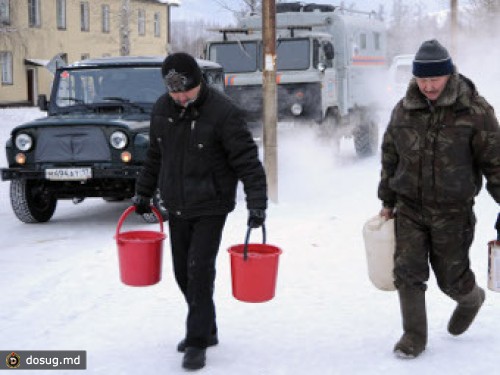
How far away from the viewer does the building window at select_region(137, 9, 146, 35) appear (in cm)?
4722

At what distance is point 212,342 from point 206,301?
45cm

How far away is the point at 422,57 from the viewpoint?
4.20 meters

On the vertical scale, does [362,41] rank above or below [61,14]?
below

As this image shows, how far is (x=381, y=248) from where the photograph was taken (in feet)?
14.8

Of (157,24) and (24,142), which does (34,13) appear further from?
(24,142)

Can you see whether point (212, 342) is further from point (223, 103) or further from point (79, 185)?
point (79, 185)

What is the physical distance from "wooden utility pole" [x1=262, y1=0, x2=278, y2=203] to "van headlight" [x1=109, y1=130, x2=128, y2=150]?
2.29m

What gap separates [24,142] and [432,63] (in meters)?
5.74

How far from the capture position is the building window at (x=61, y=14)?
41.2 m

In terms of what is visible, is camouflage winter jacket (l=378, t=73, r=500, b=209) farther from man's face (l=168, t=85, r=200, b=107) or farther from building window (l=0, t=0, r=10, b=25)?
building window (l=0, t=0, r=10, b=25)

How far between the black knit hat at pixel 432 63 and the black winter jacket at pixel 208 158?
3.10 ft

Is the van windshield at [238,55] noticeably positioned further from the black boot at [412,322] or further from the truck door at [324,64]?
the black boot at [412,322]

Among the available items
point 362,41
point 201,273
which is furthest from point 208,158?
point 362,41

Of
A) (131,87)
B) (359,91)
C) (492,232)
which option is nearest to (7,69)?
(359,91)
